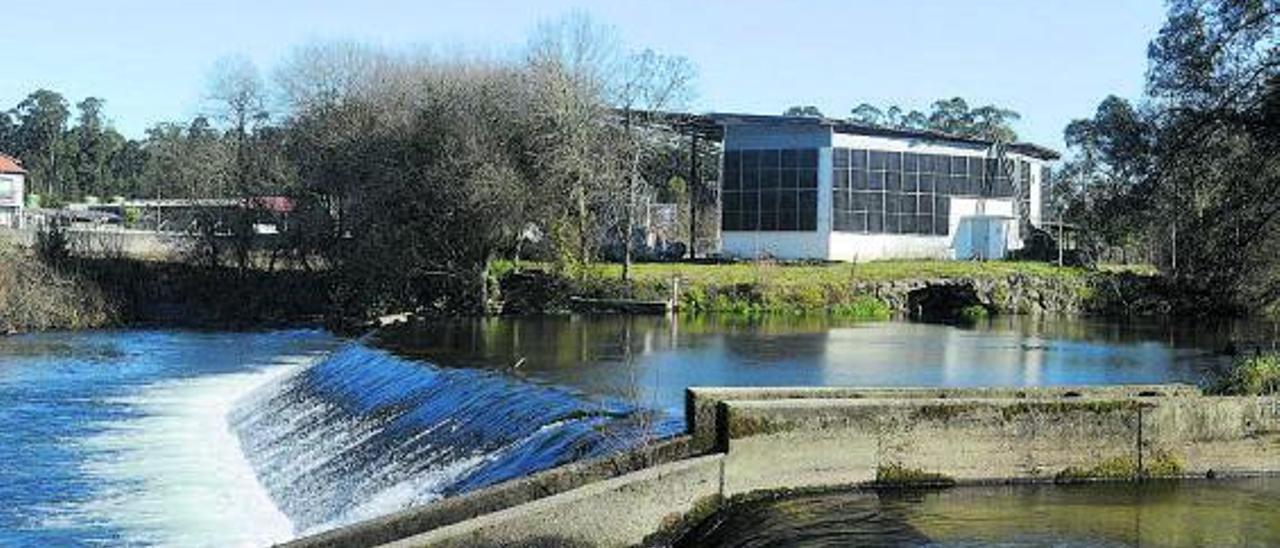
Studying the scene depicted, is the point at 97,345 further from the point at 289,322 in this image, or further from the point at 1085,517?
the point at 1085,517

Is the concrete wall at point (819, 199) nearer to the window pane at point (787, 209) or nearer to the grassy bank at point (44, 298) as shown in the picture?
the window pane at point (787, 209)

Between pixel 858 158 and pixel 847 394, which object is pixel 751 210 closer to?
pixel 858 158

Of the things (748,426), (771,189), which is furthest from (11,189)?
Answer: (748,426)

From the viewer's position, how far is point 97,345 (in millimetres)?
46438

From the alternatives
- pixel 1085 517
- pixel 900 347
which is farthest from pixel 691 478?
pixel 900 347

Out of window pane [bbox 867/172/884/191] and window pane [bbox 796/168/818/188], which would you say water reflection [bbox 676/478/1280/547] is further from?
window pane [bbox 867/172/884/191]

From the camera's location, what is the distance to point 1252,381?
17.9 m

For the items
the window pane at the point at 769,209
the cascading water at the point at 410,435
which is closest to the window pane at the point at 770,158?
the window pane at the point at 769,209

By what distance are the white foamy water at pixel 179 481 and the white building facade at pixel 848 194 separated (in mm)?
49134

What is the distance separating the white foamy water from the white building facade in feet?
161

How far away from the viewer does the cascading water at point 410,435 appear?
697 inches

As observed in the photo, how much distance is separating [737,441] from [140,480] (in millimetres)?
11591

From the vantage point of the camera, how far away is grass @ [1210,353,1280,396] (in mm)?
17531

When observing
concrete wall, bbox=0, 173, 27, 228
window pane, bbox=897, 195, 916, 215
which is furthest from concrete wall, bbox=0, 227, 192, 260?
concrete wall, bbox=0, 173, 27, 228
